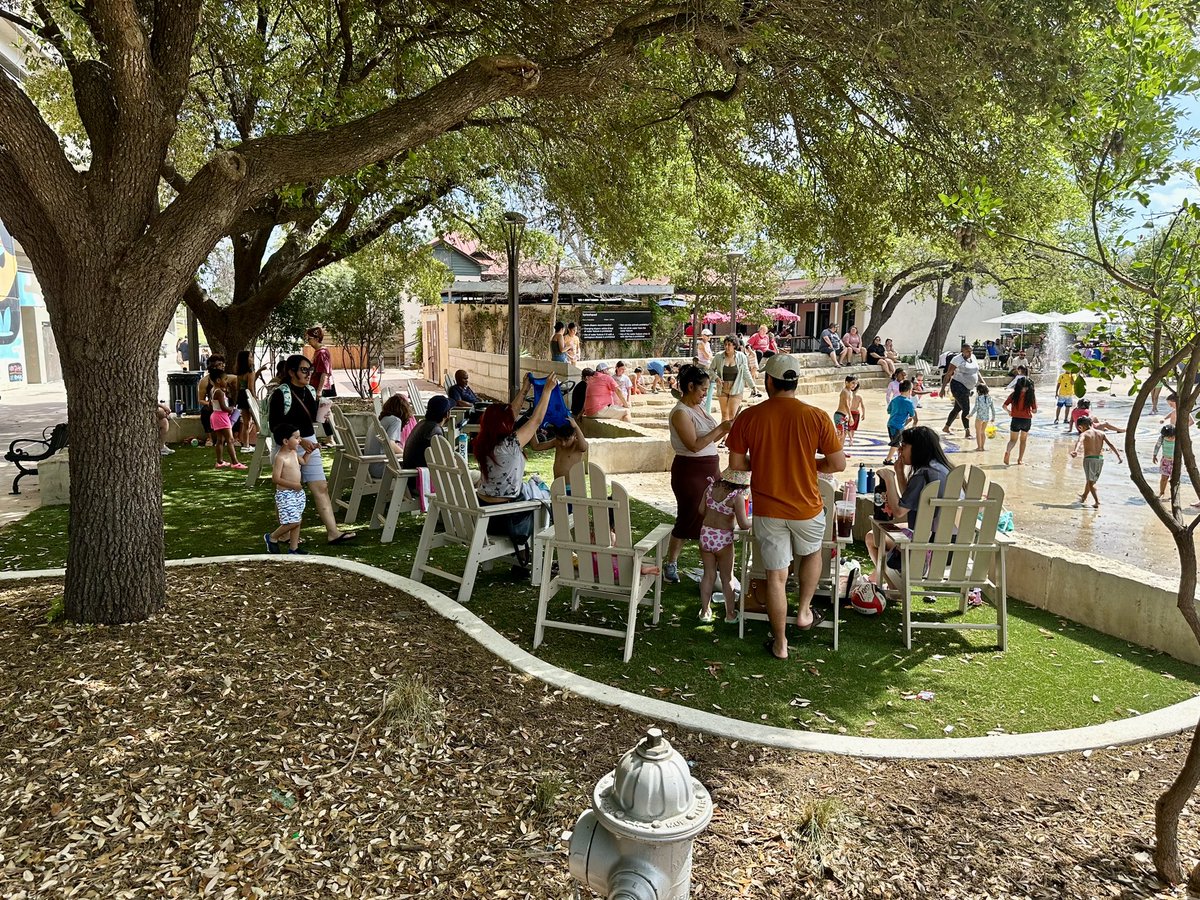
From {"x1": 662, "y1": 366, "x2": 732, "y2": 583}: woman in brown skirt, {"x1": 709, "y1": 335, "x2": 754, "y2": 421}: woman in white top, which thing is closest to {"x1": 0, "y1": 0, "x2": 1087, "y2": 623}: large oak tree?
{"x1": 662, "y1": 366, "x2": 732, "y2": 583}: woman in brown skirt

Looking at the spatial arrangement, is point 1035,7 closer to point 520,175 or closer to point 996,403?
point 520,175

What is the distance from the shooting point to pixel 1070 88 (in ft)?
16.5

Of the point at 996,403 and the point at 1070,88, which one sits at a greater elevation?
the point at 1070,88

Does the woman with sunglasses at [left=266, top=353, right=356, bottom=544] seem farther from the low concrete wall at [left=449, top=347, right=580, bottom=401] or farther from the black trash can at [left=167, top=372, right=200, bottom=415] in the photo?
the low concrete wall at [left=449, top=347, right=580, bottom=401]

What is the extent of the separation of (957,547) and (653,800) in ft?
12.7

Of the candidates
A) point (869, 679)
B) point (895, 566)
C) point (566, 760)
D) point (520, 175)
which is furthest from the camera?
point (520, 175)

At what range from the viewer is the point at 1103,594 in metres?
5.48

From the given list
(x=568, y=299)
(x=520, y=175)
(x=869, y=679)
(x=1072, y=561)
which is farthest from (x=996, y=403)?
(x=869, y=679)

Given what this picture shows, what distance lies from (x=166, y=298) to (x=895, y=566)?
4752 mm

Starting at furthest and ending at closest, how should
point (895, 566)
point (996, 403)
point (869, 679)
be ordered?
point (996, 403) < point (895, 566) < point (869, 679)

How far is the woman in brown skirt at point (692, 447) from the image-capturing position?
563 cm

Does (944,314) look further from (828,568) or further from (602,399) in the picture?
(828,568)

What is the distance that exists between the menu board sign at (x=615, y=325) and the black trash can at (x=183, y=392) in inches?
466

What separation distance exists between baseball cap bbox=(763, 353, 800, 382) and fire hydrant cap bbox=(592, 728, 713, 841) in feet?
10.6
